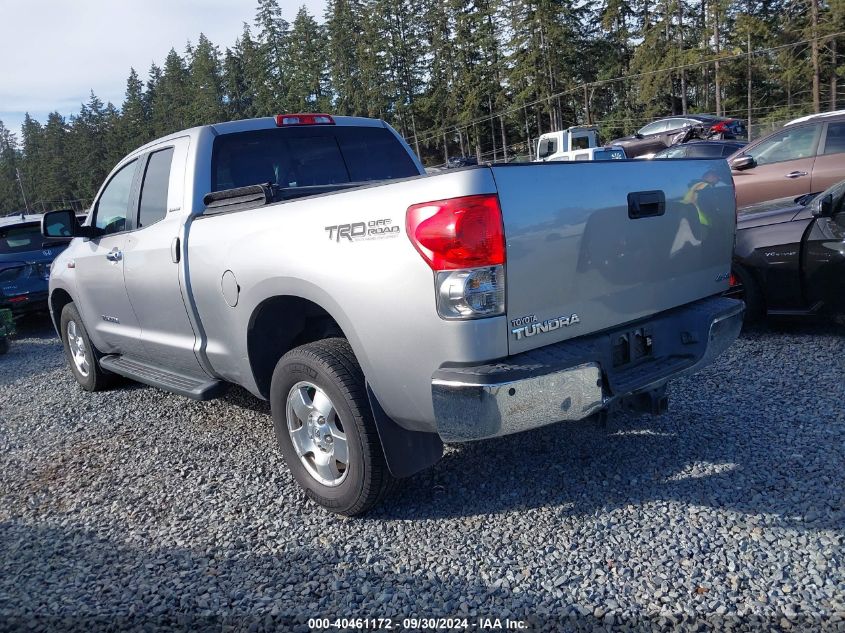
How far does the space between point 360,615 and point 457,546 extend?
0.59 meters

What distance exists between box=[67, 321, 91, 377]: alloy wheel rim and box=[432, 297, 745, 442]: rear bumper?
4.47 metres

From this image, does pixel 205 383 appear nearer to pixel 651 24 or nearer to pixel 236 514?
pixel 236 514

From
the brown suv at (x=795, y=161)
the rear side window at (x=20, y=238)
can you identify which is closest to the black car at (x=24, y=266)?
the rear side window at (x=20, y=238)

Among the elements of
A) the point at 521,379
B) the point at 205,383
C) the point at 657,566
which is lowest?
the point at 657,566

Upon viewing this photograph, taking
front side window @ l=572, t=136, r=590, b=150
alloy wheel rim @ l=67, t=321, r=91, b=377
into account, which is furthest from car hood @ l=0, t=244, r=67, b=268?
front side window @ l=572, t=136, r=590, b=150

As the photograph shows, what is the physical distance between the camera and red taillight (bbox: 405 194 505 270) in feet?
8.74

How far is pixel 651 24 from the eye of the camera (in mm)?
47719

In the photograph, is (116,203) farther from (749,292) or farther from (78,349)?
(749,292)

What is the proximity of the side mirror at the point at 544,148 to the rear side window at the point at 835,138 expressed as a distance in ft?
51.3

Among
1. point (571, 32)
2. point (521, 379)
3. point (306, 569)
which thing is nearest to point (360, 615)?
point (306, 569)

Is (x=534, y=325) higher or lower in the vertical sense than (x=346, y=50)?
lower

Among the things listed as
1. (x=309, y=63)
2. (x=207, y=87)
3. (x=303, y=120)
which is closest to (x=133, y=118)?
(x=207, y=87)

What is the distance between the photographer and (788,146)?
9172 millimetres

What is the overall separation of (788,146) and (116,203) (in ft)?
26.7
